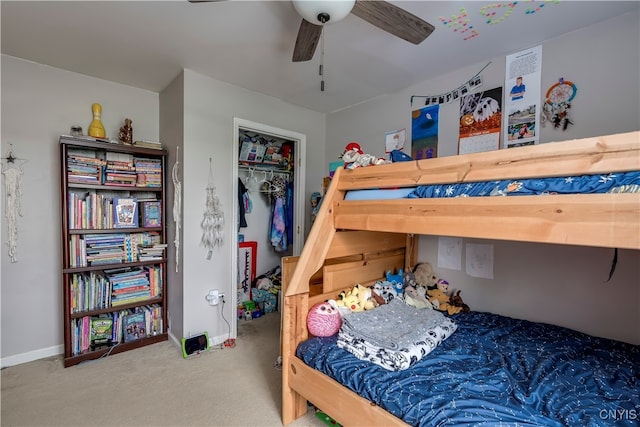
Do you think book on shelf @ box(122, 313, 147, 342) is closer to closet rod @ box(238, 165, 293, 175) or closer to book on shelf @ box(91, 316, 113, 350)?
book on shelf @ box(91, 316, 113, 350)

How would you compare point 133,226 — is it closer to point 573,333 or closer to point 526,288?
point 526,288

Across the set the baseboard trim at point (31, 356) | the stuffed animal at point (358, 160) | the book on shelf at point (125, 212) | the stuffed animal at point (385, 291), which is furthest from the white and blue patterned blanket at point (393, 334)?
the baseboard trim at point (31, 356)

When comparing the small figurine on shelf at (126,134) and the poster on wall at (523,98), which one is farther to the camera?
the small figurine on shelf at (126,134)

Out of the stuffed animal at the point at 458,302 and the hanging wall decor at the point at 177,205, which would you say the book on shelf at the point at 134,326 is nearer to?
the hanging wall decor at the point at 177,205

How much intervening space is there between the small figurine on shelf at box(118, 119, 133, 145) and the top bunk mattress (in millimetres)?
2369

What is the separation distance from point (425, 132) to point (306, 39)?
1498 mm

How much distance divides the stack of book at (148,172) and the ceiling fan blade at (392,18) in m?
2.21

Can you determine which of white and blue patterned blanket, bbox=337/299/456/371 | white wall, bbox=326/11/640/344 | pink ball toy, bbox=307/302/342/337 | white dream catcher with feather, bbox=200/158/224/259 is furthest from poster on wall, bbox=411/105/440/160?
white dream catcher with feather, bbox=200/158/224/259

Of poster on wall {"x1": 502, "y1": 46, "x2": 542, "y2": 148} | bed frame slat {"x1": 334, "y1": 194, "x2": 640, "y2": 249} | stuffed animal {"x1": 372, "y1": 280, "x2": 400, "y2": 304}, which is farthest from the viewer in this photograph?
stuffed animal {"x1": 372, "y1": 280, "x2": 400, "y2": 304}

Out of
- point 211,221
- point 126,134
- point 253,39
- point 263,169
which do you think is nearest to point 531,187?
point 253,39

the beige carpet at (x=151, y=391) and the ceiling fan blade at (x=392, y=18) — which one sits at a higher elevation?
the ceiling fan blade at (x=392, y=18)

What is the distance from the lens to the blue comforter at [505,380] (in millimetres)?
1045

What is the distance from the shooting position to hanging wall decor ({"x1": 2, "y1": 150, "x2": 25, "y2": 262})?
2.18m

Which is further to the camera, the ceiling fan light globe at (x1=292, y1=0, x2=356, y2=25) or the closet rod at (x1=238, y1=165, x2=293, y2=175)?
the closet rod at (x1=238, y1=165, x2=293, y2=175)
